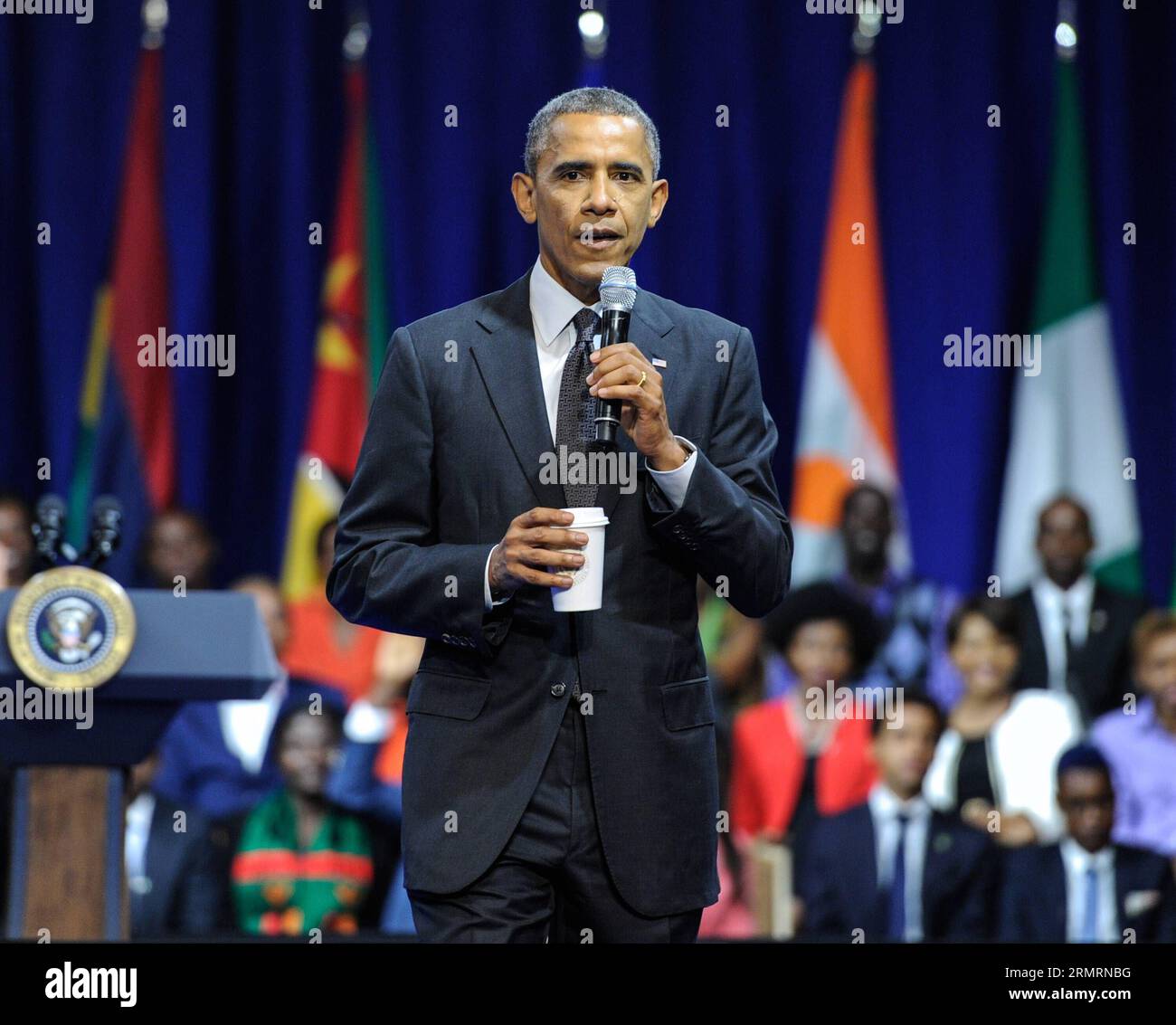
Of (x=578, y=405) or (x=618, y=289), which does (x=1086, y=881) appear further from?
(x=618, y=289)

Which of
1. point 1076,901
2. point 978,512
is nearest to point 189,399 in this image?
point 978,512

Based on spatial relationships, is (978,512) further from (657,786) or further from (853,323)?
(657,786)

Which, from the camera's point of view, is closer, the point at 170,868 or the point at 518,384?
the point at 518,384

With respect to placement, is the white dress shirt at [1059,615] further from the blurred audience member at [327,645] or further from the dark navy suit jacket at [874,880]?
the blurred audience member at [327,645]

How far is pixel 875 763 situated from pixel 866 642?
14.6 inches

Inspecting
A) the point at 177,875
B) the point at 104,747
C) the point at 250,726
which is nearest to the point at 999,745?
the point at 250,726

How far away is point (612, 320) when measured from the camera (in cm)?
198

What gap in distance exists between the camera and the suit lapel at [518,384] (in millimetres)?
2070

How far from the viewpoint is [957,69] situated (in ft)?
17.9

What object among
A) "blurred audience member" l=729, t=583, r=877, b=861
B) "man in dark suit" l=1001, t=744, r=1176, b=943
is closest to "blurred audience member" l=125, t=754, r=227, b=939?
"blurred audience member" l=729, t=583, r=877, b=861

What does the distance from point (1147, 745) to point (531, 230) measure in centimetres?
250

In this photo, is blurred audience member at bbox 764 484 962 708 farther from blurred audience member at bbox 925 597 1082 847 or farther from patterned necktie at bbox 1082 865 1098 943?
patterned necktie at bbox 1082 865 1098 943

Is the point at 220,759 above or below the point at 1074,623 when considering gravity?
below

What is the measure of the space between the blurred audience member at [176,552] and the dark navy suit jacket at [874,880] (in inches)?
80.5
